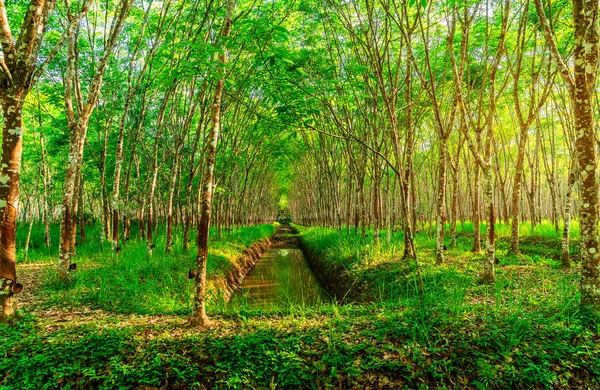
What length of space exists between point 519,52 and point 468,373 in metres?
9.24

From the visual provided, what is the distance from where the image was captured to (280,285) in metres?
14.3

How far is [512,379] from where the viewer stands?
4.25 meters

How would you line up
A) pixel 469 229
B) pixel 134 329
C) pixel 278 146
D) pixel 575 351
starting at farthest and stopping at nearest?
1. pixel 278 146
2. pixel 469 229
3. pixel 134 329
4. pixel 575 351

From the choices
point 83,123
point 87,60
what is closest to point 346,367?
point 83,123

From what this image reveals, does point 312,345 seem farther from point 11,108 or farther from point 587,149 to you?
point 11,108

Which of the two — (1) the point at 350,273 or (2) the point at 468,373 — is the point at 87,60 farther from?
(2) the point at 468,373

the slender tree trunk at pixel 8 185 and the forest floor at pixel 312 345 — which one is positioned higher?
the slender tree trunk at pixel 8 185

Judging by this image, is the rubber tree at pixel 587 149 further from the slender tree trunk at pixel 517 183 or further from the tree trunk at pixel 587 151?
the slender tree trunk at pixel 517 183

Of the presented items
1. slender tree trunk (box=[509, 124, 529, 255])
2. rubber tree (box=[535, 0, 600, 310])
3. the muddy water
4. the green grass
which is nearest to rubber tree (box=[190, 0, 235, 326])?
the green grass

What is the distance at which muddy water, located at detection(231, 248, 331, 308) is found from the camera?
10.8 m

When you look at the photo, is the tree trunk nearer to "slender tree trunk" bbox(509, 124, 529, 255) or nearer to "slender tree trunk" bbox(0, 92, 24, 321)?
"slender tree trunk" bbox(509, 124, 529, 255)

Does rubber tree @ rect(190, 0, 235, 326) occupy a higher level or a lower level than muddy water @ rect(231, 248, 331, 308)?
higher

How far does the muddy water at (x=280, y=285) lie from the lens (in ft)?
35.3

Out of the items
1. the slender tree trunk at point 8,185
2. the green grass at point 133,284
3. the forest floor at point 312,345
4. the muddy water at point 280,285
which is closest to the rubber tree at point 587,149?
the forest floor at point 312,345
